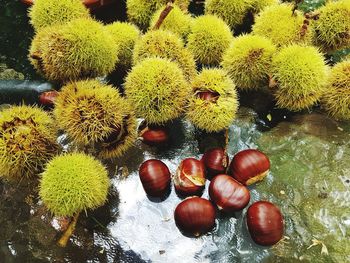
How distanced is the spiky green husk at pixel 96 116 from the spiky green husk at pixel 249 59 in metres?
0.46

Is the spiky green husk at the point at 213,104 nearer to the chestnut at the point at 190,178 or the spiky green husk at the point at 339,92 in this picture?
the chestnut at the point at 190,178

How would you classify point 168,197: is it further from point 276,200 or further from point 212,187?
point 276,200

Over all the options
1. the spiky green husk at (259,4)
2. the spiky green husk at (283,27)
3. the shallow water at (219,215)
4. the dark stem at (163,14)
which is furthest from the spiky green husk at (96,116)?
the spiky green husk at (259,4)

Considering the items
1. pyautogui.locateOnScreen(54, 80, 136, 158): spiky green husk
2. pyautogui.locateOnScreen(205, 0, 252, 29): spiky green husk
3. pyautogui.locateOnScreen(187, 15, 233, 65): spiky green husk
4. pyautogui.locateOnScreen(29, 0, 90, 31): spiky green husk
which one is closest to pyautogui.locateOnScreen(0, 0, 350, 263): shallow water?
pyautogui.locateOnScreen(54, 80, 136, 158): spiky green husk

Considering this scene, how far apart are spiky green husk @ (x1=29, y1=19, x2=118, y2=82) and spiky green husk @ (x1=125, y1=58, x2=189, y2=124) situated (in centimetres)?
15

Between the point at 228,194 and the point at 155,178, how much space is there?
10.1 inches

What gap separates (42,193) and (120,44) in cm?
74

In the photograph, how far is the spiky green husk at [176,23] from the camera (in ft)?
5.82

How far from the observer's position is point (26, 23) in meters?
2.15

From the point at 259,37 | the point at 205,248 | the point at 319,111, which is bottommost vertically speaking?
the point at 205,248

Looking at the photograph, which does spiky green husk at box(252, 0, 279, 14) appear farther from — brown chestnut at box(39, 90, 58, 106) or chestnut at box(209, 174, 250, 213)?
brown chestnut at box(39, 90, 58, 106)

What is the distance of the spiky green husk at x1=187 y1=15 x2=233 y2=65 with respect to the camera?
1699 mm

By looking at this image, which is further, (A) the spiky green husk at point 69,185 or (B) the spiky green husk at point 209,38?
(B) the spiky green husk at point 209,38

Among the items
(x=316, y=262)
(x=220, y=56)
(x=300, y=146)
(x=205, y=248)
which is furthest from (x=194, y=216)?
(x=220, y=56)
